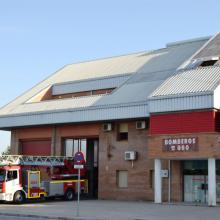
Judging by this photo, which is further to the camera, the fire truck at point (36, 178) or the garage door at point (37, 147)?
the garage door at point (37, 147)

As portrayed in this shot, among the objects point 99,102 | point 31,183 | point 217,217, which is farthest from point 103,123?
point 217,217

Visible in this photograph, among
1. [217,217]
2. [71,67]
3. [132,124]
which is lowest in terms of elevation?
[217,217]

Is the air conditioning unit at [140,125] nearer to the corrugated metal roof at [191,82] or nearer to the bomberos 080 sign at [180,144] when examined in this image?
the corrugated metal roof at [191,82]

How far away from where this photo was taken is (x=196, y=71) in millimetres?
36250

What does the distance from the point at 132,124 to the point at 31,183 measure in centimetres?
902

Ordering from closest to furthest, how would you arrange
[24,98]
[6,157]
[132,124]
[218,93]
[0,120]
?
[218,93] → [6,157] → [132,124] → [0,120] → [24,98]

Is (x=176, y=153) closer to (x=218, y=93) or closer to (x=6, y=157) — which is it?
(x=218, y=93)

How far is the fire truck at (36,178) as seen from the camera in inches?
1396

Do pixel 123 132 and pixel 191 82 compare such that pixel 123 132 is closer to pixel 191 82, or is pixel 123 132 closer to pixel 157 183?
pixel 157 183

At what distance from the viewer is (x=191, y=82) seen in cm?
3453

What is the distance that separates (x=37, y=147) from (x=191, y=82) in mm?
18384

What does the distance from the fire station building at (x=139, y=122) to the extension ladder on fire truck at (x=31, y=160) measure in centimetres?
347

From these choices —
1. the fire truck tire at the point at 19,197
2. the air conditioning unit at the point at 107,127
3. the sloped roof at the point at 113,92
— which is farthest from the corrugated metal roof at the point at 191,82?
the fire truck tire at the point at 19,197

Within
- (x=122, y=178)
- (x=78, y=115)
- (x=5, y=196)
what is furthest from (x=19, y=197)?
(x=78, y=115)
